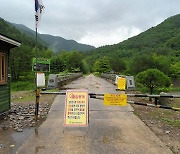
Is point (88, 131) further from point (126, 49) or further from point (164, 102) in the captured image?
point (126, 49)

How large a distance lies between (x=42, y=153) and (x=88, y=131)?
193 centimetres

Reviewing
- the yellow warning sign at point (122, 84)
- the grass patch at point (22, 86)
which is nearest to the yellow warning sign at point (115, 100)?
the yellow warning sign at point (122, 84)

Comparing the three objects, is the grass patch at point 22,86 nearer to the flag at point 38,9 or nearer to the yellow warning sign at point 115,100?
the flag at point 38,9

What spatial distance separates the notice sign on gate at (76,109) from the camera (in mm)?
6992

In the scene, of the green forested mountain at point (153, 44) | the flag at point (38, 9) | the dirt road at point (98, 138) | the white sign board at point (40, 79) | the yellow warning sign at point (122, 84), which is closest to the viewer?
the dirt road at point (98, 138)

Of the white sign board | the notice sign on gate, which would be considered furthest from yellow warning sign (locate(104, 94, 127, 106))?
the white sign board

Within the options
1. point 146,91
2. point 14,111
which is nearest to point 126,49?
Result: point 146,91

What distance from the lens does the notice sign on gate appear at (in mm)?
6992

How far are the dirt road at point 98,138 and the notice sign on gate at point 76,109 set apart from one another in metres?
0.25

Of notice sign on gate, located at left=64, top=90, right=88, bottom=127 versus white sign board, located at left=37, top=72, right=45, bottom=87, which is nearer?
notice sign on gate, located at left=64, top=90, right=88, bottom=127

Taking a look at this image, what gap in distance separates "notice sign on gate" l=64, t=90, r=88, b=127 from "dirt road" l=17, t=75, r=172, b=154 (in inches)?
9.8

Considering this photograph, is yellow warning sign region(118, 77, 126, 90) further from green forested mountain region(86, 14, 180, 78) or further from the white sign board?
green forested mountain region(86, 14, 180, 78)

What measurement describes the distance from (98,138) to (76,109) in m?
1.13

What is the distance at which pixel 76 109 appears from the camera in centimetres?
711
